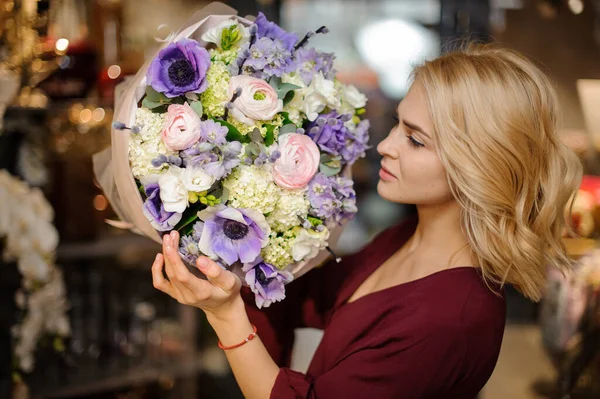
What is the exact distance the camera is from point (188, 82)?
123cm

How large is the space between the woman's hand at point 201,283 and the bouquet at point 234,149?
0.03m

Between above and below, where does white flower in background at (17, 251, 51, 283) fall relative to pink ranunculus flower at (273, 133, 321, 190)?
below

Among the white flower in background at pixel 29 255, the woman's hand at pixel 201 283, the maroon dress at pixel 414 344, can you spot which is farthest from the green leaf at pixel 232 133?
the white flower in background at pixel 29 255

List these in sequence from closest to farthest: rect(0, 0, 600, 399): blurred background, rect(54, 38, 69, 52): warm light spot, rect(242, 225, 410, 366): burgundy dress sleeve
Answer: rect(242, 225, 410, 366): burgundy dress sleeve → rect(54, 38, 69, 52): warm light spot → rect(0, 0, 600, 399): blurred background

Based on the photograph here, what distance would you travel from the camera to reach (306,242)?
1.33 metres

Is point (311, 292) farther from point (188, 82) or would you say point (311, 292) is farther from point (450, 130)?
point (188, 82)

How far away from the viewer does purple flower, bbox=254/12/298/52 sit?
1342 mm

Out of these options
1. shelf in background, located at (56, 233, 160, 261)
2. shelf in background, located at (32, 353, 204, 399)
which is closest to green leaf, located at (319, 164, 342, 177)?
shelf in background, located at (56, 233, 160, 261)

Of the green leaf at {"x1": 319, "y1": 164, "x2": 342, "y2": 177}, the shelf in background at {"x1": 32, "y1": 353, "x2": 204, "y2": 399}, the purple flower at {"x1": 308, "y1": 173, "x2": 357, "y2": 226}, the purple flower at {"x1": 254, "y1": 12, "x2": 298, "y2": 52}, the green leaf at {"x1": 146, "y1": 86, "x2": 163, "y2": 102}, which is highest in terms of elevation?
the purple flower at {"x1": 254, "y1": 12, "x2": 298, "y2": 52}

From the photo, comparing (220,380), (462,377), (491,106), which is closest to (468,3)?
(491,106)

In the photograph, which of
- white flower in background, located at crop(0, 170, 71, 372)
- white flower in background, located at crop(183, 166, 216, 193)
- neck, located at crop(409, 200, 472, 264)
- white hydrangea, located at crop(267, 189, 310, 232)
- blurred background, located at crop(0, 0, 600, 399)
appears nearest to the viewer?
white flower in background, located at crop(183, 166, 216, 193)

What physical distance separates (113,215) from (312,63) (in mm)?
1305

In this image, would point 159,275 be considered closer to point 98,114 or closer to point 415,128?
point 415,128

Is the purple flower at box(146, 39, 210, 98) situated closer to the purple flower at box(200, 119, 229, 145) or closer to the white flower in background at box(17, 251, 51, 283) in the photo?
the purple flower at box(200, 119, 229, 145)
